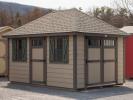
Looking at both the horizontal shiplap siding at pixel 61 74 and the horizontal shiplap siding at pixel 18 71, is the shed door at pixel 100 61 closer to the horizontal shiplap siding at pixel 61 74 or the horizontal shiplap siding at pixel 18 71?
the horizontal shiplap siding at pixel 61 74

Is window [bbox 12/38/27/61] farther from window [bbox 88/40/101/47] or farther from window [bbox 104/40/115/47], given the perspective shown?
window [bbox 104/40/115/47]

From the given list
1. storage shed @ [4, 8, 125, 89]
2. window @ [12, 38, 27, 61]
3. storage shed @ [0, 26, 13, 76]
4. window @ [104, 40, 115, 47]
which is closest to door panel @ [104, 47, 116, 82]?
storage shed @ [4, 8, 125, 89]

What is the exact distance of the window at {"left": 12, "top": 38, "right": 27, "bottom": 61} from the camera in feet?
62.4

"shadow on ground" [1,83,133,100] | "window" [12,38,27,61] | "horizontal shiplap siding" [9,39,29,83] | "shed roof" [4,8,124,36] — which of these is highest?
"shed roof" [4,8,124,36]

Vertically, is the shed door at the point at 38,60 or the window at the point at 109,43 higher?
the window at the point at 109,43

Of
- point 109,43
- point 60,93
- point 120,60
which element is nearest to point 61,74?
point 60,93

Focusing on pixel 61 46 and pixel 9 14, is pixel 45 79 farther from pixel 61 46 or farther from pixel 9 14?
pixel 9 14

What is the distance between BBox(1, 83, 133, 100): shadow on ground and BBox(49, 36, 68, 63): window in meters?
1.28

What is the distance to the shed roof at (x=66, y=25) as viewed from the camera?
17112mm

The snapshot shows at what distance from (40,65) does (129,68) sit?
6498mm

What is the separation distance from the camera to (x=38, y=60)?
59.7ft

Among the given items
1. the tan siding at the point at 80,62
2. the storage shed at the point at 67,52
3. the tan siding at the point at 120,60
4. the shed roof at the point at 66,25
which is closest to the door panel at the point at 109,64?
the storage shed at the point at 67,52

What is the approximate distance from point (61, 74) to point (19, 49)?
3323mm

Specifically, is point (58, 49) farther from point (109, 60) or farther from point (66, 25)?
point (109, 60)
